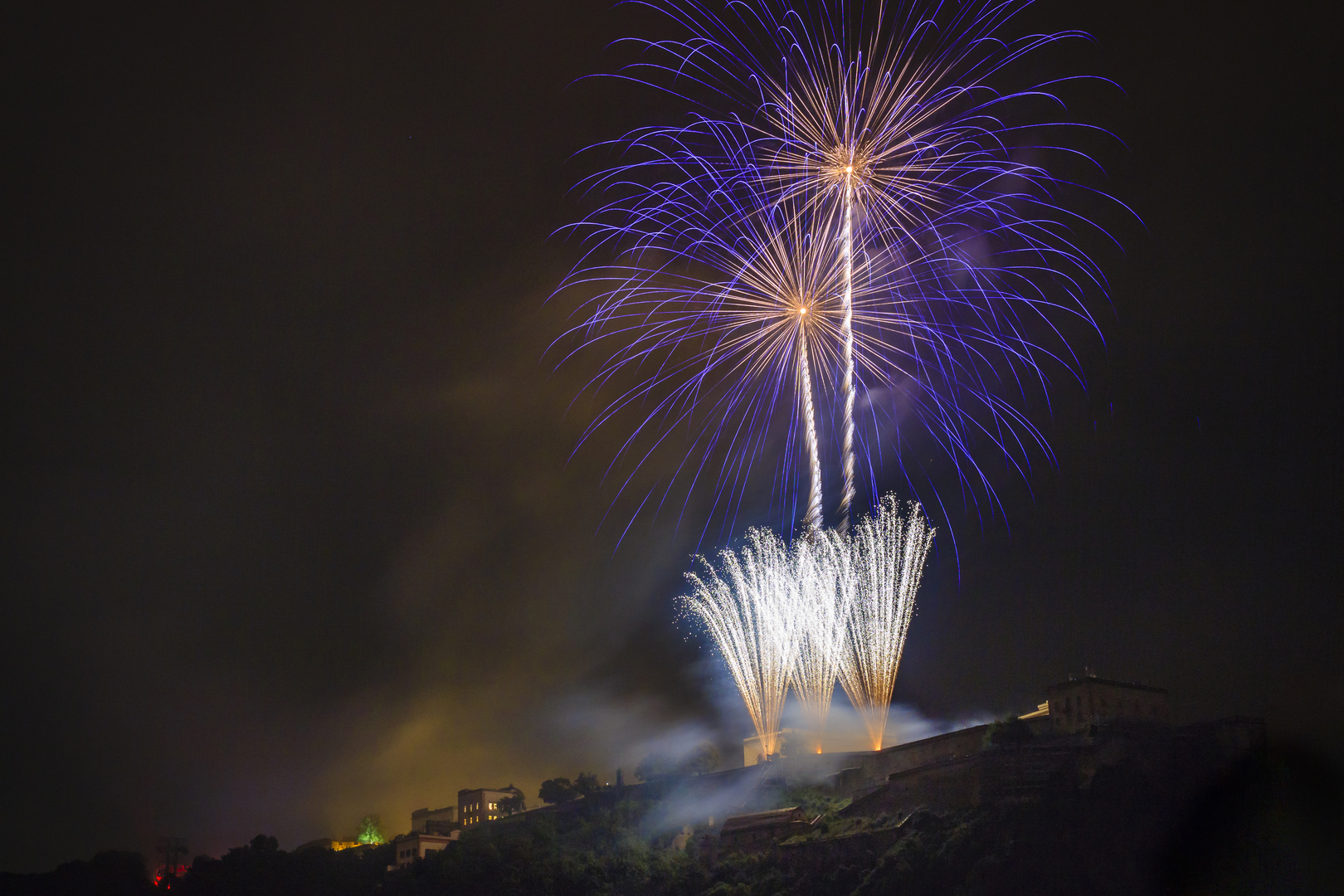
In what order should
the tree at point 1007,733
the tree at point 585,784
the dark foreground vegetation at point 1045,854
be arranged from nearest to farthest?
the dark foreground vegetation at point 1045,854
the tree at point 1007,733
the tree at point 585,784

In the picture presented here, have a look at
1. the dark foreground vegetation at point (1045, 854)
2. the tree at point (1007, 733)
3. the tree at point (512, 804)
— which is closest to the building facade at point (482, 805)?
the tree at point (512, 804)

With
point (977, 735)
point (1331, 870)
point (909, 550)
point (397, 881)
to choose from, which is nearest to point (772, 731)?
point (977, 735)

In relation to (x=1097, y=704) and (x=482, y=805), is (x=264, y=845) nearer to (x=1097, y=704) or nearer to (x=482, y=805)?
(x=482, y=805)

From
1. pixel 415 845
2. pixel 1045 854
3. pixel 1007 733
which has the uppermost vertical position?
pixel 1007 733

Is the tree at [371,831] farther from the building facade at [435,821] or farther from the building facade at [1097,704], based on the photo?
the building facade at [1097,704]

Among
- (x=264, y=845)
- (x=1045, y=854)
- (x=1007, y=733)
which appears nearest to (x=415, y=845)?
(x=264, y=845)

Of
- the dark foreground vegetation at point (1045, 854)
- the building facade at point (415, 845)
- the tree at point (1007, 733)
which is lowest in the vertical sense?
the dark foreground vegetation at point (1045, 854)
